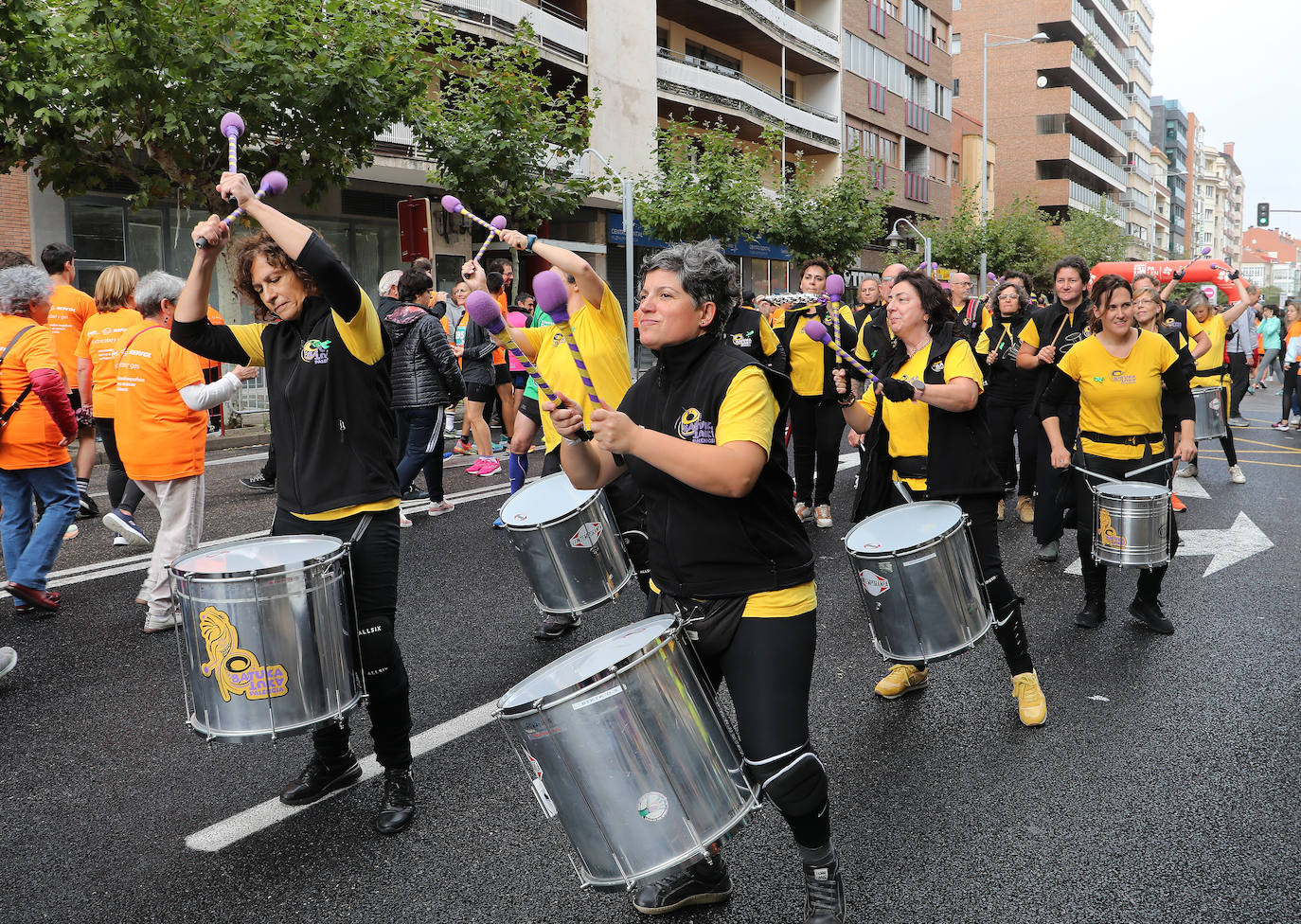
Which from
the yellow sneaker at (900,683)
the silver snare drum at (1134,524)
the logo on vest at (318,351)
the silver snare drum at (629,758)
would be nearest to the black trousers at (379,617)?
the logo on vest at (318,351)

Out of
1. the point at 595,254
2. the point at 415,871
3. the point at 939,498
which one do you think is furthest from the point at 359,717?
the point at 595,254

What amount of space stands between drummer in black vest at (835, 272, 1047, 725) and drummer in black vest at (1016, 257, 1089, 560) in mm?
2667

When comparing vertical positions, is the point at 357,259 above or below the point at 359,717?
above

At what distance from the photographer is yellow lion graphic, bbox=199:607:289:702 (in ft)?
10.2

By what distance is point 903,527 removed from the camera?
4.27 m

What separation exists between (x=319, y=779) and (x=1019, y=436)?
21.7 ft

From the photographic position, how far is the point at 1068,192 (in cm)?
6769

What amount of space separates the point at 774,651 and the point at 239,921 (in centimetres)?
174

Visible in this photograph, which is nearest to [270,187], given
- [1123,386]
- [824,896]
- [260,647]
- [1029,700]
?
[260,647]

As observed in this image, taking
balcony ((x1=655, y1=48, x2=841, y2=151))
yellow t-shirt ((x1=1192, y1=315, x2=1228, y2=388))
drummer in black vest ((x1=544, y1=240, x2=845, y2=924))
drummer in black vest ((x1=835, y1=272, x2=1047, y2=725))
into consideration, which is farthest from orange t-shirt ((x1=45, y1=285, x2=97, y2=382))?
balcony ((x1=655, y1=48, x2=841, y2=151))

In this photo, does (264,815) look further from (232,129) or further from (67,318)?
(67,318)

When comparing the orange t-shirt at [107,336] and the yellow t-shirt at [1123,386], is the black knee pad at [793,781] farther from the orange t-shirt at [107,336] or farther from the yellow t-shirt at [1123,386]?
the orange t-shirt at [107,336]

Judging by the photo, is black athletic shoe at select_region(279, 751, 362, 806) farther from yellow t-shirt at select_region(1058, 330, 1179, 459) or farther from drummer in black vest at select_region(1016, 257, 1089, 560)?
drummer in black vest at select_region(1016, 257, 1089, 560)

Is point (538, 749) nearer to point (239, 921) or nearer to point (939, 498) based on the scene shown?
point (239, 921)
